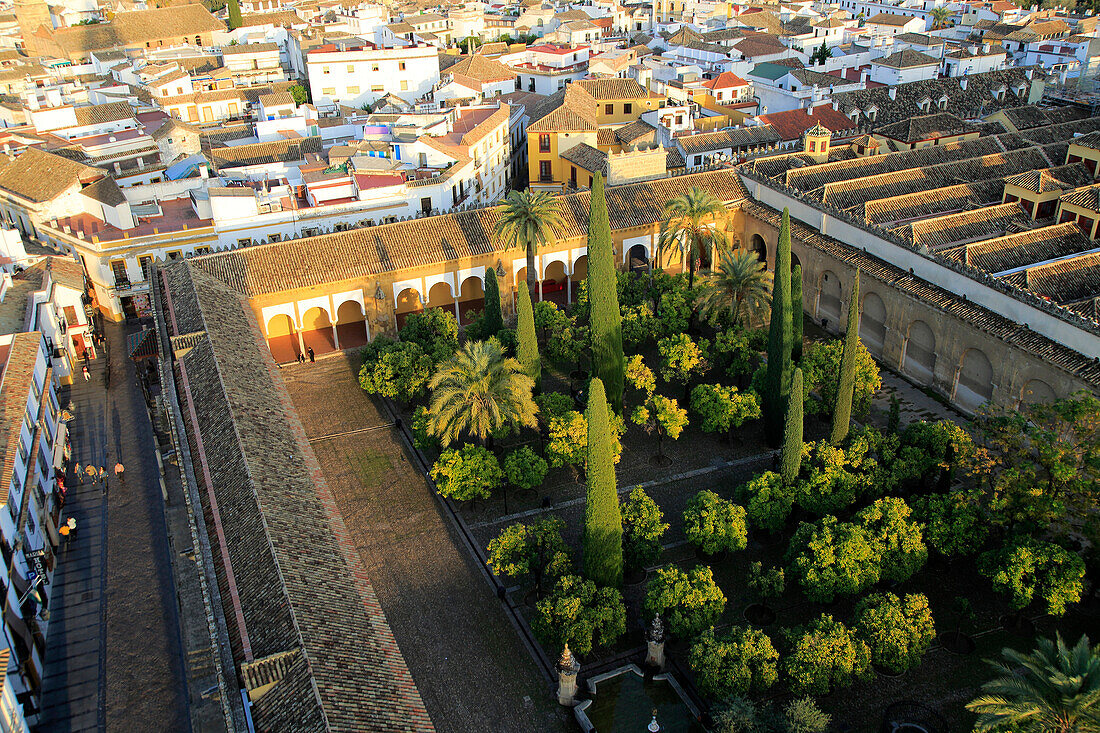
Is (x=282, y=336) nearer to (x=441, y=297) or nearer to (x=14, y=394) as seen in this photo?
(x=441, y=297)

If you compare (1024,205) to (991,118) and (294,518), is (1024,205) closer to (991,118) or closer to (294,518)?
(991,118)

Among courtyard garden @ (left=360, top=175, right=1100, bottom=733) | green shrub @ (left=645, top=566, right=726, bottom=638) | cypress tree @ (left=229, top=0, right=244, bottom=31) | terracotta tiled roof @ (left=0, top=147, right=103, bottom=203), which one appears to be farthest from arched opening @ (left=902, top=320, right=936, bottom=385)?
cypress tree @ (left=229, top=0, right=244, bottom=31)

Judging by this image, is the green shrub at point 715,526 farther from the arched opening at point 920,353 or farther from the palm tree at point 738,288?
the arched opening at point 920,353

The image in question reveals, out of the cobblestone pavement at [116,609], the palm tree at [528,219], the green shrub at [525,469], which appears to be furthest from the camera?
the palm tree at [528,219]

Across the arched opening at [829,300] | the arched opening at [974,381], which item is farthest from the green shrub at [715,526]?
the arched opening at [829,300]

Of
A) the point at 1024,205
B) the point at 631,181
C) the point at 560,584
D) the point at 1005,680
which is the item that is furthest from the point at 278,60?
the point at 1005,680

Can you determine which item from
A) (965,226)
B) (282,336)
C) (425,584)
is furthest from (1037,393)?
(282,336)
